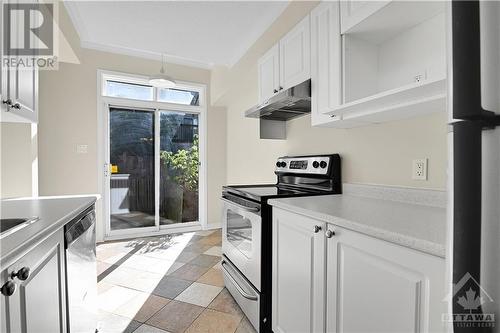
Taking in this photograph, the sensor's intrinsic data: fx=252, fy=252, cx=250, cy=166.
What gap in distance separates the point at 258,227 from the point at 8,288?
3.91 ft

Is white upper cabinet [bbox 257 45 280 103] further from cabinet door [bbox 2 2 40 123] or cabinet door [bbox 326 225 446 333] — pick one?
cabinet door [bbox 2 2 40 123]

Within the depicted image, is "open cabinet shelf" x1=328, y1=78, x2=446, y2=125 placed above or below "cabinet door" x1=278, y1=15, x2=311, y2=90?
below

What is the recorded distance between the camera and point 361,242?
0.97 meters

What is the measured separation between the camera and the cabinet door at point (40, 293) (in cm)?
76

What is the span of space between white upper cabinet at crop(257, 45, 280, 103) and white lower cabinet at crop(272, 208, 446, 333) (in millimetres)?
1188

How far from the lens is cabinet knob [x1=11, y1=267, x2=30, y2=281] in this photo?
0.75m

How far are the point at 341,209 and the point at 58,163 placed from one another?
3598 mm

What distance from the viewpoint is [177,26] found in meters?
2.83

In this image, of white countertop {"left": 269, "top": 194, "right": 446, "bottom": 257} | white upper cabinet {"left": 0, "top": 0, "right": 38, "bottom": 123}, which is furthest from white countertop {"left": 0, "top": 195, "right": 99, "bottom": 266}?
white countertop {"left": 269, "top": 194, "right": 446, "bottom": 257}

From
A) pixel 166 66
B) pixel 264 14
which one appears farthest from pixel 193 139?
pixel 264 14

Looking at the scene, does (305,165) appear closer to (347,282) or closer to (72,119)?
(347,282)

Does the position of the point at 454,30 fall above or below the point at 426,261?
above

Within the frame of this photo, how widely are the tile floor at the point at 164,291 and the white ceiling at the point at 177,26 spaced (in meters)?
2.64

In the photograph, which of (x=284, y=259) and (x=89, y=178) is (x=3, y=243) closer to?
(x=284, y=259)
